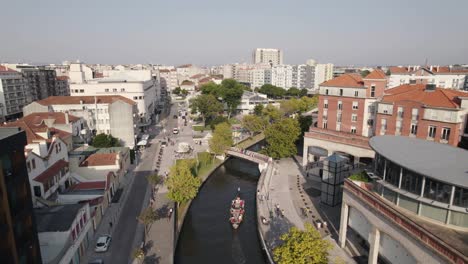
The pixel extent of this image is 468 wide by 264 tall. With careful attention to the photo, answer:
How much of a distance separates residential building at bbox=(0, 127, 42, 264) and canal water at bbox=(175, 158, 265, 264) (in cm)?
1322

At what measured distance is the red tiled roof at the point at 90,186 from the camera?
3456 centimetres

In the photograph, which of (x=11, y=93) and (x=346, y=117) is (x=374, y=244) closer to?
(x=346, y=117)

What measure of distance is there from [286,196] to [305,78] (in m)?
122

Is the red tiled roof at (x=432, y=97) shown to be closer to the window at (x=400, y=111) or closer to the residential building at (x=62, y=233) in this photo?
the window at (x=400, y=111)

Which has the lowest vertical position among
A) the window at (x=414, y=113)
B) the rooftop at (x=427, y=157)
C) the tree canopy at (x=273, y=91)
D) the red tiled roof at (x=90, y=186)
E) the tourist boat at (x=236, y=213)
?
the tourist boat at (x=236, y=213)

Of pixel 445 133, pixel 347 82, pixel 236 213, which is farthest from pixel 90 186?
pixel 445 133

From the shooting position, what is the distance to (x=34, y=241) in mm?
18906

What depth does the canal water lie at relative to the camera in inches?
1126

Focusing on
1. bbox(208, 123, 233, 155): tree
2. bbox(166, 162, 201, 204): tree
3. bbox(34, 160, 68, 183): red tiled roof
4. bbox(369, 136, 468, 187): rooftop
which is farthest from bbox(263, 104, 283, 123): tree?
bbox(34, 160, 68, 183): red tiled roof

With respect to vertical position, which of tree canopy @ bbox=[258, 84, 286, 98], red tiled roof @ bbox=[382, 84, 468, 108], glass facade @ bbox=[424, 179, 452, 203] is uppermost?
red tiled roof @ bbox=[382, 84, 468, 108]

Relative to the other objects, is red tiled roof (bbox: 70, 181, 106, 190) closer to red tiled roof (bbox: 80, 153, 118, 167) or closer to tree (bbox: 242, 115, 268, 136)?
red tiled roof (bbox: 80, 153, 118, 167)

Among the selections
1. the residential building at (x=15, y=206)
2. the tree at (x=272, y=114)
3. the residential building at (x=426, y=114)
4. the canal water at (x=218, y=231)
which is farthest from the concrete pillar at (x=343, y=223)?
the tree at (x=272, y=114)

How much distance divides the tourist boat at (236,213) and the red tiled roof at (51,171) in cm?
1965

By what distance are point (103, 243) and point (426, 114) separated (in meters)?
35.9
